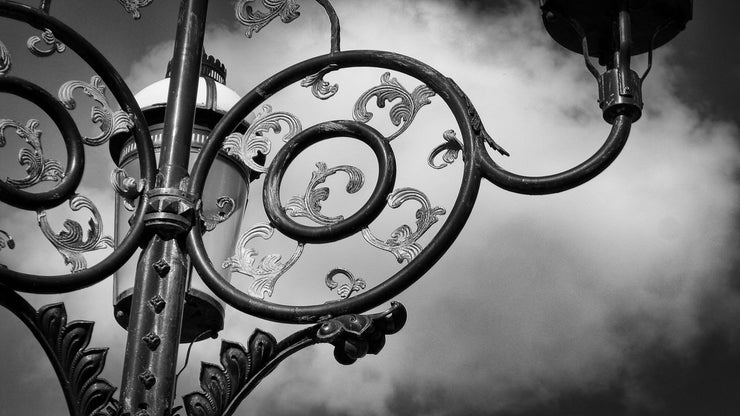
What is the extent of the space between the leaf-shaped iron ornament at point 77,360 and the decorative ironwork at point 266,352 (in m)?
0.30

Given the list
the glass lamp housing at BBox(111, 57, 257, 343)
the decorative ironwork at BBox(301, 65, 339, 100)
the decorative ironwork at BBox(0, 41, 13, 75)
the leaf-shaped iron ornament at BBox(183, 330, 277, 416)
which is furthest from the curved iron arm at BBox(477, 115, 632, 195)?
the decorative ironwork at BBox(0, 41, 13, 75)

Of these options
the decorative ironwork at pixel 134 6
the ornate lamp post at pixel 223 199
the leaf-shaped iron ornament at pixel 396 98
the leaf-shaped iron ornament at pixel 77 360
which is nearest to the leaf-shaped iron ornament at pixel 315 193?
the ornate lamp post at pixel 223 199

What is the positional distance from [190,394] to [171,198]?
763mm

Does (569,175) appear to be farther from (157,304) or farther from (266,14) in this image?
(266,14)

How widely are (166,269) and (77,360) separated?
455 millimetres

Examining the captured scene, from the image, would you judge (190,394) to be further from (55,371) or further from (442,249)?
(442,249)

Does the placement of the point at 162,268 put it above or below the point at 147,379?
above

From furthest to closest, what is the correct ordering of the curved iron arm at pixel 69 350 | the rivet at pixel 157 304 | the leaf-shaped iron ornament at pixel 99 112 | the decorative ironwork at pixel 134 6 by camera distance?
the decorative ironwork at pixel 134 6 → the leaf-shaped iron ornament at pixel 99 112 → the rivet at pixel 157 304 → the curved iron arm at pixel 69 350

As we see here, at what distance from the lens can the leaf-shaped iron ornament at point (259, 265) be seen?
5.33m

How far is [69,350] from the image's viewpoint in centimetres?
529

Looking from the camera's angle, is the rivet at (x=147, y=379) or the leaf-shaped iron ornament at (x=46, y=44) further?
the leaf-shaped iron ornament at (x=46, y=44)

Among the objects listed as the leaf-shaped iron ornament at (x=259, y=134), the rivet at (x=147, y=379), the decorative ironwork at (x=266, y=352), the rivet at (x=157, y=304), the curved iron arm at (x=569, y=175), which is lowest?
the rivet at (x=147, y=379)

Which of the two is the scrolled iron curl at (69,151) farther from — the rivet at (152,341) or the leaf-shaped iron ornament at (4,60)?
the rivet at (152,341)

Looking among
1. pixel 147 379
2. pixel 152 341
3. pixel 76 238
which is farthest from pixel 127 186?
pixel 147 379
